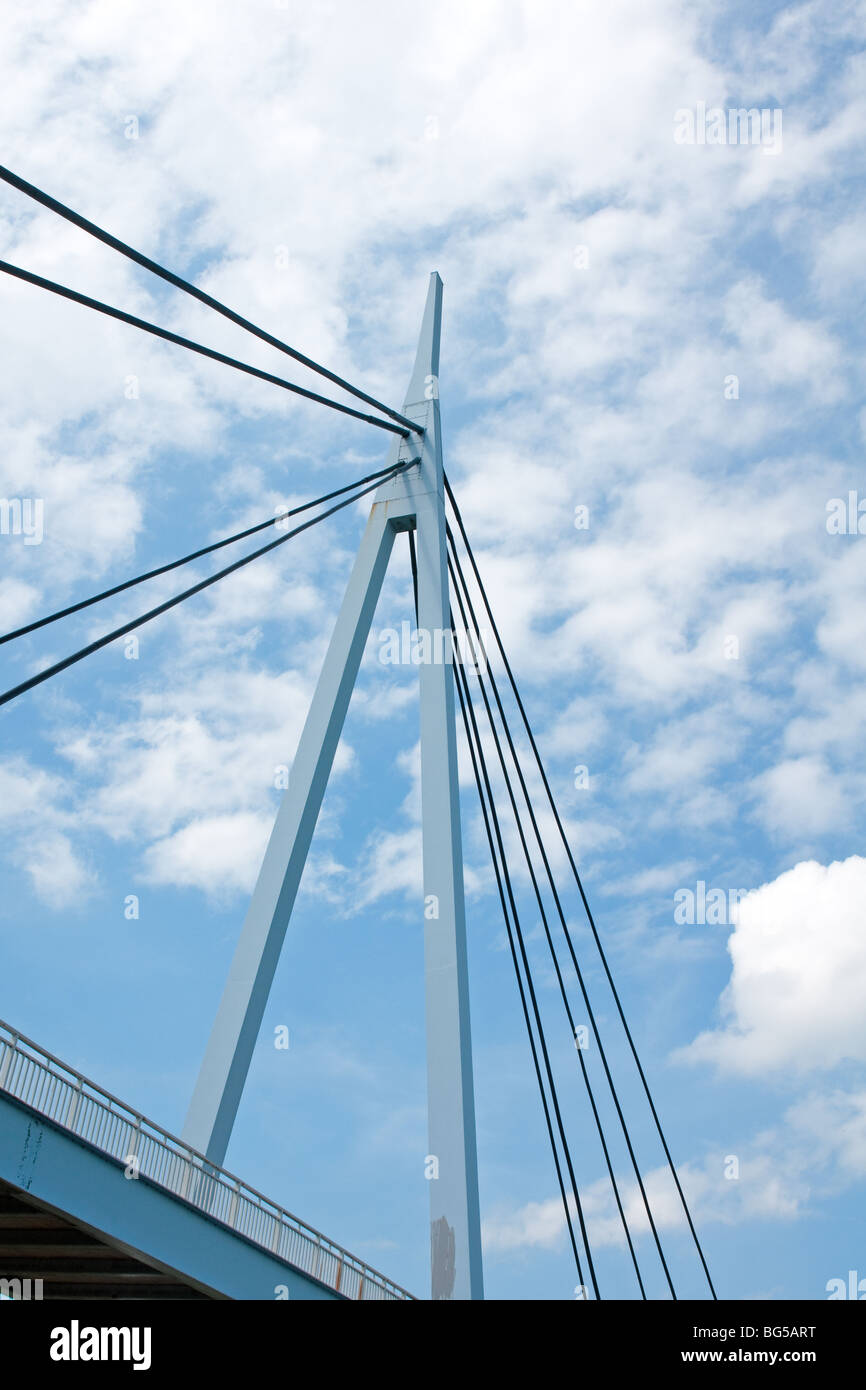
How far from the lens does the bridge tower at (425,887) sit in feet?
49.8

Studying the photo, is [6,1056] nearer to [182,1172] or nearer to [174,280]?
[182,1172]

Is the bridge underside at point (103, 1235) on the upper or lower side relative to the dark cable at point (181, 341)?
lower

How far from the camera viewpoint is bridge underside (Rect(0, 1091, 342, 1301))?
10.7 metres

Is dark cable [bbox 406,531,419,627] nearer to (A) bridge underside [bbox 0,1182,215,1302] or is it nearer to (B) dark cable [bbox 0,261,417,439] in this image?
(B) dark cable [bbox 0,261,417,439]

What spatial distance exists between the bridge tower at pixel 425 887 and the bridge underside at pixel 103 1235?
1.46m

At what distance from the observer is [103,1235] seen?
11359mm

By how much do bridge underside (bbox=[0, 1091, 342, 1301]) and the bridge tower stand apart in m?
1.46

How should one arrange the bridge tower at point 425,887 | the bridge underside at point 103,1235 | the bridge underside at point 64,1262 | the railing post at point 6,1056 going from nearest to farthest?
the railing post at point 6,1056 < the bridge underside at point 103,1235 < the bridge underside at point 64,1262 < the bridge tower at point 425,887

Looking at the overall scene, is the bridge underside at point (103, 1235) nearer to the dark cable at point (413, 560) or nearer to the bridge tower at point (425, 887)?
the bridge tower at point (425, 887)

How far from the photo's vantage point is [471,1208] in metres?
15.6

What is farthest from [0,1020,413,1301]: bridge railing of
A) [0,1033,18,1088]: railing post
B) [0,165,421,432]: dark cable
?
[0,165,421,432]: dark cable

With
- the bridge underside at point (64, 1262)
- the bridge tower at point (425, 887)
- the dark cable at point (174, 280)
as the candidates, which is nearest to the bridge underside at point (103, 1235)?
the bridge underside at point (64, 1262)
